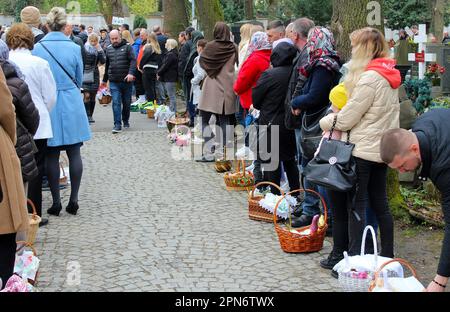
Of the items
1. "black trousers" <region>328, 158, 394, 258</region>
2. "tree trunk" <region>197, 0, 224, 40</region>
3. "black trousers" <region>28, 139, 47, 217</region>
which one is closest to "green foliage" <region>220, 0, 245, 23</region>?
"tree trunk" <region>197, 0, 224, 40</region>

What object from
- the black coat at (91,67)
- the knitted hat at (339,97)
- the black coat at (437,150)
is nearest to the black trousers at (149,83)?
the black coat at (91,67)

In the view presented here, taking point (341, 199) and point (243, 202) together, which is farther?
point (243, 202)

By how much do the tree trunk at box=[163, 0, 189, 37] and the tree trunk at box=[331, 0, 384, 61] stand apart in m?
13.9

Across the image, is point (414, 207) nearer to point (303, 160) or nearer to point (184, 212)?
point (303, 160)

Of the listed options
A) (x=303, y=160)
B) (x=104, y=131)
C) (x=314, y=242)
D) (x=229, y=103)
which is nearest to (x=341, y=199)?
(x=314, y=242)

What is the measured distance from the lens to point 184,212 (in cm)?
844

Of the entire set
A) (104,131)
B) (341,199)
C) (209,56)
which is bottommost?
(104,131)

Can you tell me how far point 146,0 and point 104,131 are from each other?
5977 cm

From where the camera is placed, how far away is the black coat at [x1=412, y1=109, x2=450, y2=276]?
399cm

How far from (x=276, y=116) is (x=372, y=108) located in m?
2.31

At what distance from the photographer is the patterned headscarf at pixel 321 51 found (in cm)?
684

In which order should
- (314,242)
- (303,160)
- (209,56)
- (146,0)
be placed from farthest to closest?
(146,0)
(209,56)
(303,160)
(314,242)

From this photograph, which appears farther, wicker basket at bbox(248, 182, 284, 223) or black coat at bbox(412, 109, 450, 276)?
wicker basket at bbox(248, 182, 284, 223)

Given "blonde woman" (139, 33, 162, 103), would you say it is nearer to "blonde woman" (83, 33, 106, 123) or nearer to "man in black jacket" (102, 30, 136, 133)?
"blonde woman" (83, 33, 106, 123)
